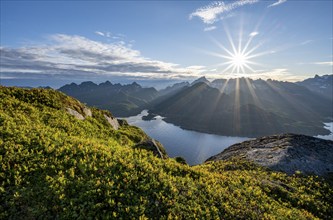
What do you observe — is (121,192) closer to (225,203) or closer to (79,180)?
(79,180)

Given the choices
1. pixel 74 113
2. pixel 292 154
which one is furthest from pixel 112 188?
pixel 292 154

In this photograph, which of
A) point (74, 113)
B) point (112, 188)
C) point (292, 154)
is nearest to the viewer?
point (112, 188)

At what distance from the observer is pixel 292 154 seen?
104 ft

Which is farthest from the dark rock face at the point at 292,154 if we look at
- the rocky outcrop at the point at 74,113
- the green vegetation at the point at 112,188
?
the rocky outcrop at the point at 74,113

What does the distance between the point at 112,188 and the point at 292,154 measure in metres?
27.1

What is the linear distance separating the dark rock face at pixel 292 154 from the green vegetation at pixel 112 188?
234 inches

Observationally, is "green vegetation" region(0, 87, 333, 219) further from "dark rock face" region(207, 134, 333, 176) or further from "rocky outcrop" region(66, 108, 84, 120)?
"rocky outcrop" region(66, 108, 84, 120)

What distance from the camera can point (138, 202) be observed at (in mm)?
12664

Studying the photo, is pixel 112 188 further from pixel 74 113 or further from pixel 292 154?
pixel 292 154

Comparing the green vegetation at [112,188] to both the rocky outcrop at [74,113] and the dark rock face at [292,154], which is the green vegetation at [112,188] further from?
the rocky outcrop at [74,113]

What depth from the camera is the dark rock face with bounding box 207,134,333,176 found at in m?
28.4

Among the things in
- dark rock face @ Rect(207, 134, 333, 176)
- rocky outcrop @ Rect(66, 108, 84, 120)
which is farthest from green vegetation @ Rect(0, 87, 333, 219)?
rocky outcrop @ Rect(66, 108, 84, 120)

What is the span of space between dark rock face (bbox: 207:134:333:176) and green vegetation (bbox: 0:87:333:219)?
5.96 metres

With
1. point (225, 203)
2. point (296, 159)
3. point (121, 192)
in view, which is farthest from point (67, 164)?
point (296, 159)
